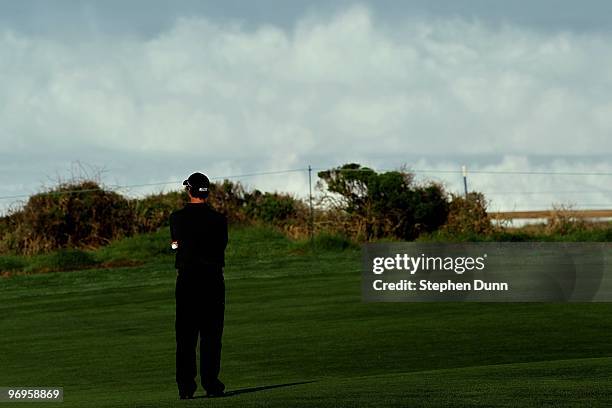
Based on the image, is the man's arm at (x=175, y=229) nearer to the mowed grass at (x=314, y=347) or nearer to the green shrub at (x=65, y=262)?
the mowed grass at (x=314, y=347)

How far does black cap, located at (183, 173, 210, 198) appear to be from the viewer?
11086mm

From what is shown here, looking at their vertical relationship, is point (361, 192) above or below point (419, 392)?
above

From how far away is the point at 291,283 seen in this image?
28.3 metres

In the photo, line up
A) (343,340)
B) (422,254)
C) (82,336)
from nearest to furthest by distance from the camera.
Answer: (343,340) → (82,336) → (422,254)

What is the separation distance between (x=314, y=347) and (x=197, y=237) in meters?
6.69

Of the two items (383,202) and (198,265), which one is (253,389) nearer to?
(198,265)

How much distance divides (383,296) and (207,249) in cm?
1350

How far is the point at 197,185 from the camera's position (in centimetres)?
1112

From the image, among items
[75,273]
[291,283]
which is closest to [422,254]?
[291,283]

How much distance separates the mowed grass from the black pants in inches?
12.6

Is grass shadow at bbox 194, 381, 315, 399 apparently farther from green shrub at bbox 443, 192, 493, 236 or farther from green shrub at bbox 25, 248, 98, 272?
green shrub at bbox 443, 192, 493, 236

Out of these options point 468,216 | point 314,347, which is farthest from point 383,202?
point 314,347

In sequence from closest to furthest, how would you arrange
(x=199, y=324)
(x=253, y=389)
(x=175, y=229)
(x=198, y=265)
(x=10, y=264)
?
(x=198, y=265) → (x=175, y=229) → (x=199, y=324) → (x=253, y=389) → (x=10, y=264)

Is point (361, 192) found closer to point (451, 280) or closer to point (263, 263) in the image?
point (263, 263)
